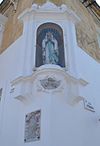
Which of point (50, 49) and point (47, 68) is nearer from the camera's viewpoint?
point (47, 68)

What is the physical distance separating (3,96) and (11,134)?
109 centimetres

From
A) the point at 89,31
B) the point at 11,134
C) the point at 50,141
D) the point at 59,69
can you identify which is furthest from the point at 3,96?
the point at 89,31

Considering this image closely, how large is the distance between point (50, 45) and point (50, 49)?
0.14m

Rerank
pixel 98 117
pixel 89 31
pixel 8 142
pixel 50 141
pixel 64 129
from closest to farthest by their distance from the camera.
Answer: pixel 50 141 → pixel 64 129 → pixel 8 142 → pixel 98 117 → pixel 89 31

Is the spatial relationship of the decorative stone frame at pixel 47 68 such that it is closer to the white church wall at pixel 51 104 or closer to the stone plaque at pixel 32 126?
the white church wall at pixel 51 104

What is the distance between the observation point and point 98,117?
17.5 feet

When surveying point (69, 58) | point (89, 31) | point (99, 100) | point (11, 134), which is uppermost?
point (89, 31)

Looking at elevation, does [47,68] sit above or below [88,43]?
below

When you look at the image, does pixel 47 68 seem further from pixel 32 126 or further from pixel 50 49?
pixel 32 126

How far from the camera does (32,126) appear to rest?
442 cm

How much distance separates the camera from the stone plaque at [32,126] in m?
4.27

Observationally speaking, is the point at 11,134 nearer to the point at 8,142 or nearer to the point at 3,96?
the point at 8,142

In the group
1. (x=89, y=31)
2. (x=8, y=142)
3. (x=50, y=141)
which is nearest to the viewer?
(x=50, y=141)

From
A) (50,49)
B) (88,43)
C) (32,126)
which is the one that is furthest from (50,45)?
(32,126)
